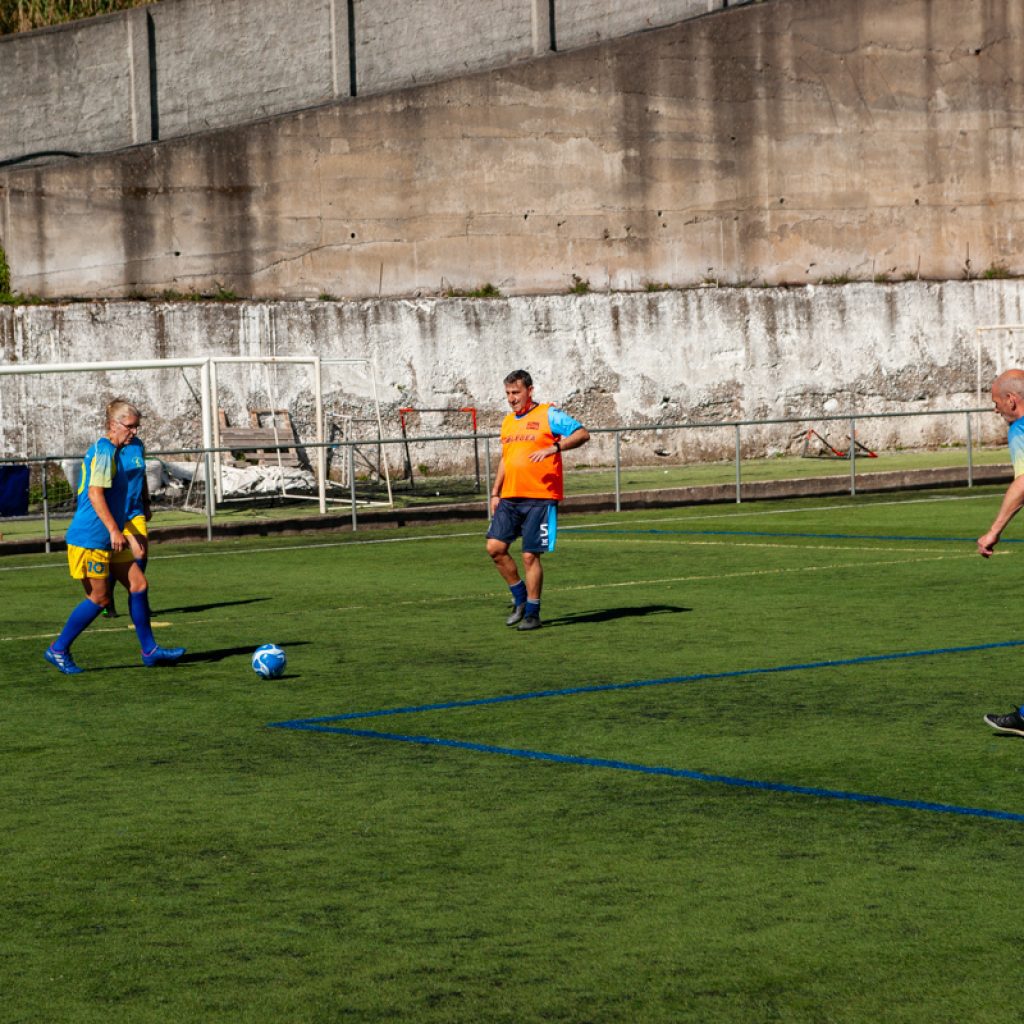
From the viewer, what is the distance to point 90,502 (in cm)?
1231

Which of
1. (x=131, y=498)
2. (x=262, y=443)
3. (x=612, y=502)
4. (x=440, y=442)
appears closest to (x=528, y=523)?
(x=131, y=498)

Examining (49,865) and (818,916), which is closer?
(818,916)

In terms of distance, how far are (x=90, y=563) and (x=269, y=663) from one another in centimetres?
146

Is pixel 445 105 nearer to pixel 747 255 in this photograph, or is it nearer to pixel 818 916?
pixel 747 255

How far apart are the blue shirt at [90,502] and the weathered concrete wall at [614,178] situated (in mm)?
21229

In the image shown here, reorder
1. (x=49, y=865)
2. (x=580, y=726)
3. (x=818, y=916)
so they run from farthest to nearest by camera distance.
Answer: (x=580, y=726) < (x=49, y=865) < (x=818, y=916)

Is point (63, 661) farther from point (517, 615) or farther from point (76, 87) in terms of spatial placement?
point (76, 87)

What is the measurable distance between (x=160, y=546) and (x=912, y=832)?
1761 cm

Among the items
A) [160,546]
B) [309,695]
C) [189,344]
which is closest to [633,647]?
[309,695]

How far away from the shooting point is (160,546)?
78.4ft

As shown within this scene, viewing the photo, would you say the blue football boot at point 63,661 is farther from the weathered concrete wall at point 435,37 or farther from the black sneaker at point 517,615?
the weathered concrete wall at point 435,37

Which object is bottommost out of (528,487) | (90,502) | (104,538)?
(104,538)

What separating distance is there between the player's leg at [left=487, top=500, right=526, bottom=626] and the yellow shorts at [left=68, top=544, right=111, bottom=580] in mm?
3343

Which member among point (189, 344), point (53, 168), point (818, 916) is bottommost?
point (818, 916)
